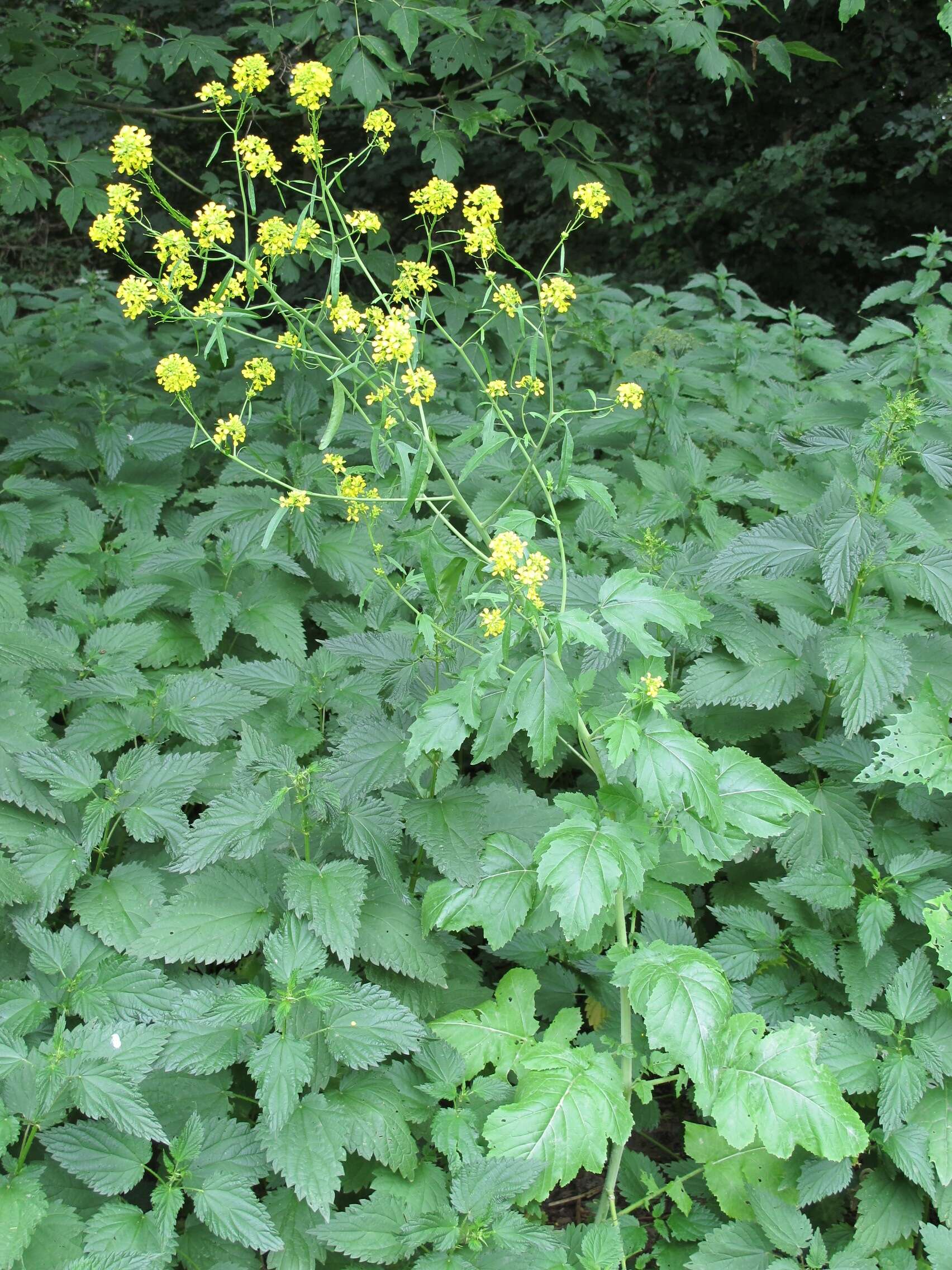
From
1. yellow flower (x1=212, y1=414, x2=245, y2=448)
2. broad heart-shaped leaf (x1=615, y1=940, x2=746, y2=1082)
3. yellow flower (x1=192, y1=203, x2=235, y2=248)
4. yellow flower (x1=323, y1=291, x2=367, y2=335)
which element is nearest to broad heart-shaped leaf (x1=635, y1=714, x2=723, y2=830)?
broad heart-shaped leaf (x1=615, y1=940, x2=746, y2=1082)

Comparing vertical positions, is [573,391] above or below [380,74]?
below

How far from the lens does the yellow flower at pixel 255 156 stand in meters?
2.03

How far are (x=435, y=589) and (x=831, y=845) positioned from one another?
48.2 inches

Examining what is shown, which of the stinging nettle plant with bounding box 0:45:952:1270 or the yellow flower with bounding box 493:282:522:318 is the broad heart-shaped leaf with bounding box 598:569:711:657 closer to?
the stinging nettle plant with bounding box 0:45:952:1270

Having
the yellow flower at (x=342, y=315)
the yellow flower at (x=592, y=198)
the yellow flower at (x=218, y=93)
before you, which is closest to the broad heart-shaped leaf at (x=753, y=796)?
the yellow flower at (x=342, y=315)

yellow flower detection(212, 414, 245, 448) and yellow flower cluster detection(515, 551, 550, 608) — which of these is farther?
yellow flower detection(212, 414, 245, 448)

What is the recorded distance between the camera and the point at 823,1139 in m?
1.84

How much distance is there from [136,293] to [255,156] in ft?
1.22

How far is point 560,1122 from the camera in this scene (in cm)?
184

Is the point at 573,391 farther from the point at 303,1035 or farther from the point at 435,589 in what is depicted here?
the point at 303,1035

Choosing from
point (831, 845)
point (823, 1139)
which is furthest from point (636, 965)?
point (831, 845)

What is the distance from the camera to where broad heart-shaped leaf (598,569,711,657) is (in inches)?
73.7

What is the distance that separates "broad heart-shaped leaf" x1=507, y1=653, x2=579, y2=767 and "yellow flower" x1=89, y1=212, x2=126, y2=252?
128 centimetres

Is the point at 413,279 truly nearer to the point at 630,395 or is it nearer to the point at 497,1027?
the point at 630,395
